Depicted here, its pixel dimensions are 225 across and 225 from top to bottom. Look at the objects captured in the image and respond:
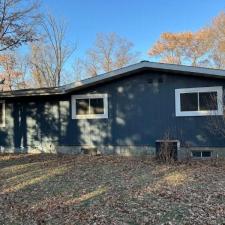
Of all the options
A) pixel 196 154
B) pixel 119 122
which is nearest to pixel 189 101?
pixel 196 154

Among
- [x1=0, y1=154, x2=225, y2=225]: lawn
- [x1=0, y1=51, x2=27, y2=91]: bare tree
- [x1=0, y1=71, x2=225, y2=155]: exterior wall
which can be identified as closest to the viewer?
[x1=0, y1=154, x2=225, y2=225]: lawn

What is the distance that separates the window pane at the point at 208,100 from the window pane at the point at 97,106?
3.69 metres

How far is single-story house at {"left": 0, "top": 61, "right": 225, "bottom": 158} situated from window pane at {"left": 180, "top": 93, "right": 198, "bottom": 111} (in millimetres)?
33

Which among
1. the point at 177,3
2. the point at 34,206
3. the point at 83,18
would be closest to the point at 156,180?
the point at 34,206

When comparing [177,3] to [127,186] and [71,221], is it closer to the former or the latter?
[127,186]

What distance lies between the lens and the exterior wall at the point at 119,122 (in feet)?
40.8

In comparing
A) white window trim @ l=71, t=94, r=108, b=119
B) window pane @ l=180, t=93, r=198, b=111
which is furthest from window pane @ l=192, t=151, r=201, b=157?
white window trim @ l=71, t=94, r=108, b=119

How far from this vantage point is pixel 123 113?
44.1 feet

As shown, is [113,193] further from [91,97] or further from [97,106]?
[91,97]

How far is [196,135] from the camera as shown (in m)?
12.3

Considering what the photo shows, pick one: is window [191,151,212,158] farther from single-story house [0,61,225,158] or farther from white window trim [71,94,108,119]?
white window trim [71,94,108,119]

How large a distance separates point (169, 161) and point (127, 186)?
3.66 metres

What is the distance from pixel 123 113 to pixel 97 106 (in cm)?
109

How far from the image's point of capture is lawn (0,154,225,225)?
580 centimetres
